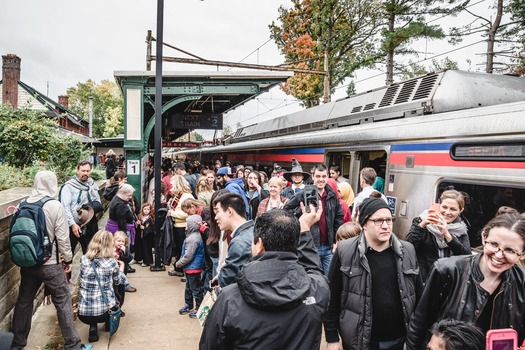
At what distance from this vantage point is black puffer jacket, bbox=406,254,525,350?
2.15 m

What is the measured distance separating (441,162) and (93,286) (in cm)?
431

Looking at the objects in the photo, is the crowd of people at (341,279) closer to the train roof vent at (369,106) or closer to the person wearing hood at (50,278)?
the person wearing hood at (50,278)

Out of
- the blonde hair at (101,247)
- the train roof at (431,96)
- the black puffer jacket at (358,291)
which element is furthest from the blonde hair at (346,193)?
the blonde hair at (101,247)

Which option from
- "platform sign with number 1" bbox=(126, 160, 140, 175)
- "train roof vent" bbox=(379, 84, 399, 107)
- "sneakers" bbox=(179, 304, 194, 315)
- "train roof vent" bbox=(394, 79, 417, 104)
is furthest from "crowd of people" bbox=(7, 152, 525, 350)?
"platform sign with number 1" bbox=(126, 160, 140, 175)

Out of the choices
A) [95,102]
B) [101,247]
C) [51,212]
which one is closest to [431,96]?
[101,247]

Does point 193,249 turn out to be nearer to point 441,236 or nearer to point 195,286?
point 195,286

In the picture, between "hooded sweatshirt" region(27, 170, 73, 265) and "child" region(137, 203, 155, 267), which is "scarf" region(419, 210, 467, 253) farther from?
"child" region(137, 203, 155, 267)

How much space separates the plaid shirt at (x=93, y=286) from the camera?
167 inches

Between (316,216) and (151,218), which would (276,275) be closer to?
(316,216)

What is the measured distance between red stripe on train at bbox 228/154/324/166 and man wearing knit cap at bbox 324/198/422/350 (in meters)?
5.18

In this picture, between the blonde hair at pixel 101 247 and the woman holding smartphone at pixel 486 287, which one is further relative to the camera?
the blonde hair at pixel 101 247

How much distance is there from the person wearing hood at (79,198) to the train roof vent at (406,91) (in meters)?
5.25

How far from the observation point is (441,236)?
10.1ft

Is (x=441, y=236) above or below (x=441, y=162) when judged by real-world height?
below
